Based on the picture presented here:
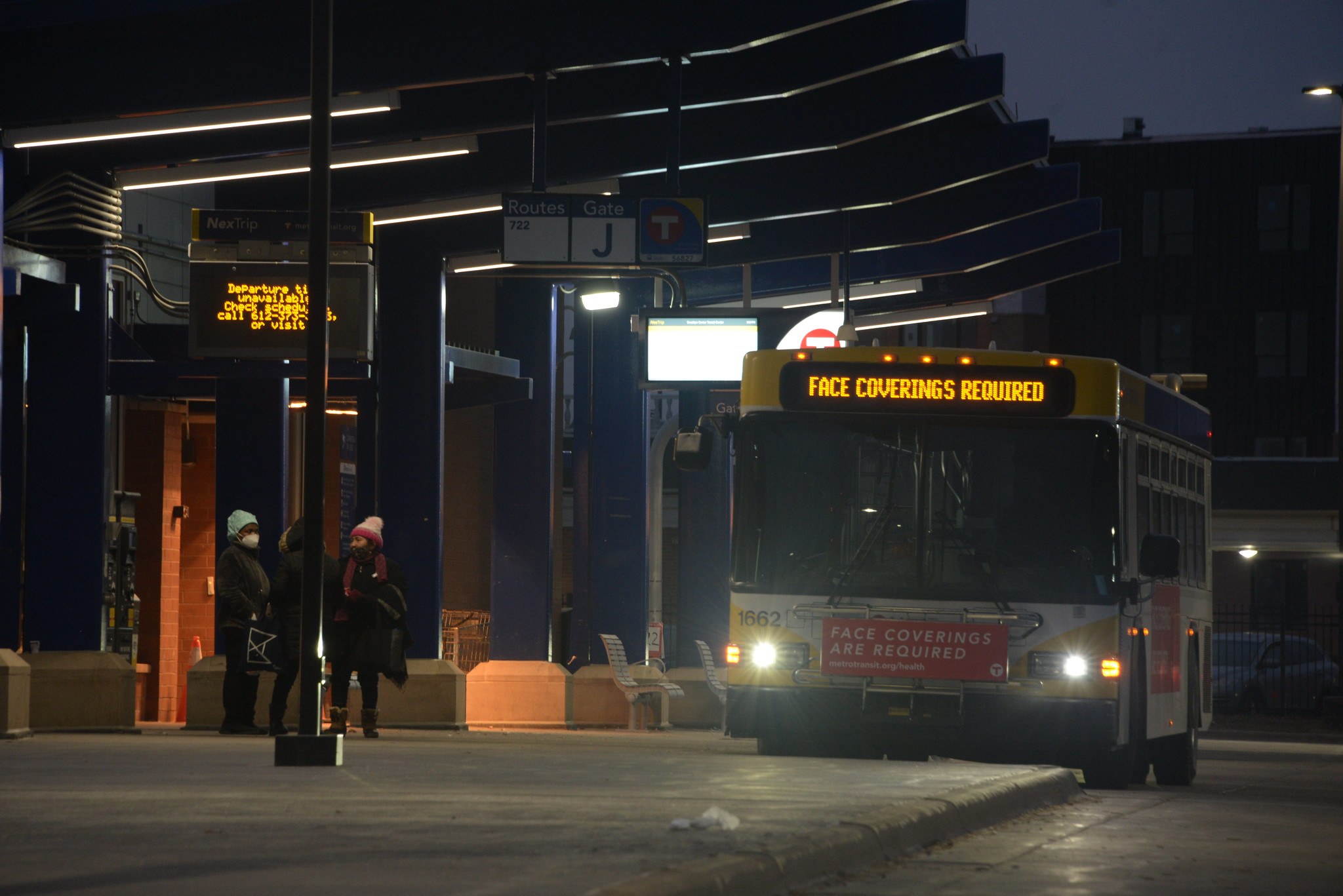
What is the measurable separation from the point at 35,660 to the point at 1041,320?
49783 millimetres

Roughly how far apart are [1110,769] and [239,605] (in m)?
7.43

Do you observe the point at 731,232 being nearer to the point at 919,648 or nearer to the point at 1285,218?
the point at 919,648

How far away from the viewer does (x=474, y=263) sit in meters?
24.7

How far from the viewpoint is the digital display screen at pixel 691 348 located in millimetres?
22734

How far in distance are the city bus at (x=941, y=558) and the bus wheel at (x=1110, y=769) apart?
0.7 inches

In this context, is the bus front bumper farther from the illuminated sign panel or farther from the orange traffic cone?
the orange traffic cone

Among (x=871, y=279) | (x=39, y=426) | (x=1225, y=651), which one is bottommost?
(x=1225, y=651)

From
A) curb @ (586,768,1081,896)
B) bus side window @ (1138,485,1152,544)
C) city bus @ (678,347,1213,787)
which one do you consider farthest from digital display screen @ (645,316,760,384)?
curb @ (586,768,1081,896)

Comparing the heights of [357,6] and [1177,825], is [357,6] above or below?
above

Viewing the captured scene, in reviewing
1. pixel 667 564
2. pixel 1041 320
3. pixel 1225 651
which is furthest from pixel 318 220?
pixel 1041 320

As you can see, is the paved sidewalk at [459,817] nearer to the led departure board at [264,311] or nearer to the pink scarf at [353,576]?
the pink scarf at [353,576]

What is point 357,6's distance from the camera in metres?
18.8

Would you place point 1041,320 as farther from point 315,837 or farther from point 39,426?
point 315,837

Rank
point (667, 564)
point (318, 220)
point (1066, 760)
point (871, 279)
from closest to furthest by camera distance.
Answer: point (318, 220) < point (1066, 760) < point (871, 279) < point (667, 564)
